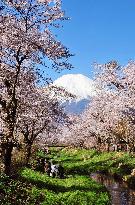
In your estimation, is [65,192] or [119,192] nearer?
[65,192]

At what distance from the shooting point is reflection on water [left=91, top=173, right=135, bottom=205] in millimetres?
29797

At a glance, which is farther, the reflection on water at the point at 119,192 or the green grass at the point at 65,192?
the reflection on water at the point at 119,192

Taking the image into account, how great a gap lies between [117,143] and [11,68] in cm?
6247

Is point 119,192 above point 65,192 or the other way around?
above

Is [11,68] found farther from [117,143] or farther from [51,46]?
[117,143]

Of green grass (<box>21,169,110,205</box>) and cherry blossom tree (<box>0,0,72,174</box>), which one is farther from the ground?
cherry blossom tree (<box>0,0,72,174</box>)

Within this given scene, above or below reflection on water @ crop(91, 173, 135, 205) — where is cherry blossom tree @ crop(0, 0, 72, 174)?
above

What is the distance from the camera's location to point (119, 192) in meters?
34.4

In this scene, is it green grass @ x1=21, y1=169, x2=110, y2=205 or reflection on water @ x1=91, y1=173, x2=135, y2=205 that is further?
reflection on water @ x1=91, y1=173, x2=135, y2=205

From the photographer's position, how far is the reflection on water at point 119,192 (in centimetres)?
2980

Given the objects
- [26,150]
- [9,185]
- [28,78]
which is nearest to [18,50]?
[28,78]

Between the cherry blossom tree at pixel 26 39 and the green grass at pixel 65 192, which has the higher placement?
the cherry blossom tree at pixel 26 39

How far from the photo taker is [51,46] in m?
24.5

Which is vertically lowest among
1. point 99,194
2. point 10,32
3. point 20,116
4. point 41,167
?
point 99,194
